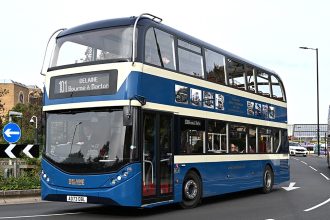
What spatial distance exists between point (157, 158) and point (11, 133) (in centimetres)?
710

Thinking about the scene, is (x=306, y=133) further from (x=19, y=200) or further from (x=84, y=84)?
(x=84, y=84)

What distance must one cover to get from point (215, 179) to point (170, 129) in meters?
2.66

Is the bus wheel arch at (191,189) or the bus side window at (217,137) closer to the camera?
the bus wheel arch at (191,189)

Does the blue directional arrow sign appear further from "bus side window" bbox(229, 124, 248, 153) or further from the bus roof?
"bus side window" bbox(229, 124, 248, 153)

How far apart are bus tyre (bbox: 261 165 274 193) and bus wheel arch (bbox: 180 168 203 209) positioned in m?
4.89

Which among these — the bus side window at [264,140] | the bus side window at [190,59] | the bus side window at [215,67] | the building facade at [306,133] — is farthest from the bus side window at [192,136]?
the building facade at [306,133]

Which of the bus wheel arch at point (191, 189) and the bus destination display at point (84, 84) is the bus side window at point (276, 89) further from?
the bus destination display at point (84, 84)

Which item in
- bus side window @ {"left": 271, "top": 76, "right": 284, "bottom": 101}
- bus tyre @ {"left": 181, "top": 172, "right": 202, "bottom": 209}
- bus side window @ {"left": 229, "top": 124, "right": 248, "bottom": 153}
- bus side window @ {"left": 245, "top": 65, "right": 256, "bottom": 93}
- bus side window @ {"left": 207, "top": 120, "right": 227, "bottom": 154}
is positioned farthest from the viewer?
bus side window @ {"left": 271, "top": 76, "right": 284, "bottom": 101}

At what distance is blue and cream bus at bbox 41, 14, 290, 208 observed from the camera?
420 inches

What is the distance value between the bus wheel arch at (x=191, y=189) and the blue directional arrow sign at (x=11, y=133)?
22.1 feet

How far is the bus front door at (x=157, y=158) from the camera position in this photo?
434 inches

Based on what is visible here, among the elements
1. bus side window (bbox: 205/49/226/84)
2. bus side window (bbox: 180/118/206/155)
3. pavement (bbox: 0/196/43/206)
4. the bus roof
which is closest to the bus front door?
bus side window (bbox: 180/118/206/155)

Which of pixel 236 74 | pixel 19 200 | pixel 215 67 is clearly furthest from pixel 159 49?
pixel 19 200

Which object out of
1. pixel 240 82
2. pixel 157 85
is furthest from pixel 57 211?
pixel 240 82
